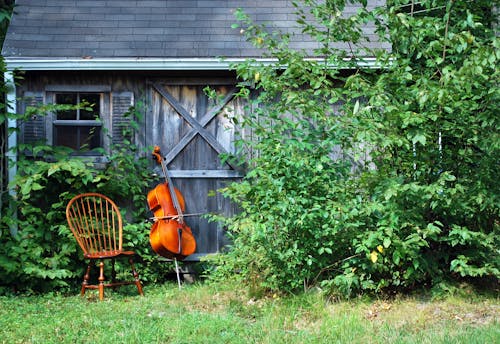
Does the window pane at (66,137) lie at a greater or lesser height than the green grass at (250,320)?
greater

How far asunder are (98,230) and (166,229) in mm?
816

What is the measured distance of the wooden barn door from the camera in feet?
24.8

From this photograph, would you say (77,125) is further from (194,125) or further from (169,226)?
(169,226)

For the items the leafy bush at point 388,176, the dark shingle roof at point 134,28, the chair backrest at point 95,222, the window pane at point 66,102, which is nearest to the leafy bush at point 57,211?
the chair backrest at point 95,222

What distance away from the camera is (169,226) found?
6797mm

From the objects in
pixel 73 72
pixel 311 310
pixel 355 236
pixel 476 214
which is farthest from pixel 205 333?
pixel 73 72

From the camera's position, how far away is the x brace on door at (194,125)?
754cm

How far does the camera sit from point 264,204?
5770 millimetres

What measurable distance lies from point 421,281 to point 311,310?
1.28 meters

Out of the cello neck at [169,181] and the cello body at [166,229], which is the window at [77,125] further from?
the cello body at [166,229]

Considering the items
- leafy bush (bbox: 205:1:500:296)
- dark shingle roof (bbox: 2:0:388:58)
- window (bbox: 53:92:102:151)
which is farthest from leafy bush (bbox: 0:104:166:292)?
leafy bush (bbox: 205:1:500:296)

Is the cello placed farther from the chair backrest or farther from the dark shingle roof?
the dark shingle roof

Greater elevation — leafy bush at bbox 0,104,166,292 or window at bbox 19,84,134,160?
window at bbox 19,84,134,160

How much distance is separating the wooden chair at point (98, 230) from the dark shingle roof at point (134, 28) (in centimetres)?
178
